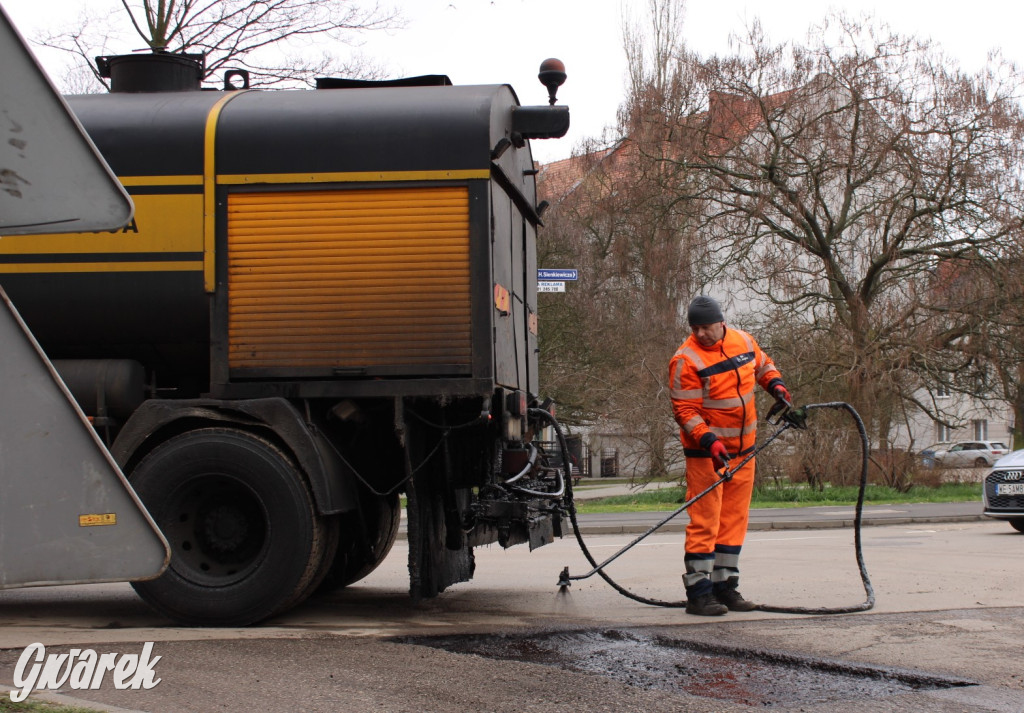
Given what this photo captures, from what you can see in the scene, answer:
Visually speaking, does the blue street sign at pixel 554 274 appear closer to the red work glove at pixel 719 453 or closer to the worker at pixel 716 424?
the worker at pixel 716 424

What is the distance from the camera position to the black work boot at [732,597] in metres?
6.61

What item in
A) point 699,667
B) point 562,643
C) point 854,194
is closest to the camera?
point 699,667

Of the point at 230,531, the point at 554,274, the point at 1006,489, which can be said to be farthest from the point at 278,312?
the point at 1006,489

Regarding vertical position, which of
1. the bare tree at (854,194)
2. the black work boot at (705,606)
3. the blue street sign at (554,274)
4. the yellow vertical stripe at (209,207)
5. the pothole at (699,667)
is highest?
the bare tree at (854,194)

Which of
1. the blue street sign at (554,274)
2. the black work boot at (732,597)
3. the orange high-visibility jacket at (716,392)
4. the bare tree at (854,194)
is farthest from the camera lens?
the bare tree at (854,194)

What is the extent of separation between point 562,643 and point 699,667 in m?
0.87

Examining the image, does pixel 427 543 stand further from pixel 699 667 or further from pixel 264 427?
pixel 699 667

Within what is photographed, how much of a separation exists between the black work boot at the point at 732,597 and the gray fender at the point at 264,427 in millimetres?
2234

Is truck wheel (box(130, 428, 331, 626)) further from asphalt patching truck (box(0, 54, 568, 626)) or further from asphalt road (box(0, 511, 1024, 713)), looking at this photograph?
asphalt road (box(0, 511, 1024, 713))

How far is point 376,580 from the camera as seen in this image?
29.7 feet

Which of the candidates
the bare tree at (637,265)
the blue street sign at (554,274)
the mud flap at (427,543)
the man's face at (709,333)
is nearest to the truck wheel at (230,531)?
the mud flap at (427,543)

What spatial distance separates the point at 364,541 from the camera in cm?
739

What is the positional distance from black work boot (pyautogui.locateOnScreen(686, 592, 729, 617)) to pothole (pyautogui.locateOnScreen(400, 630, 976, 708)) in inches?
27.7

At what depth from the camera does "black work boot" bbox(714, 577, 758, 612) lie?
260 inches
